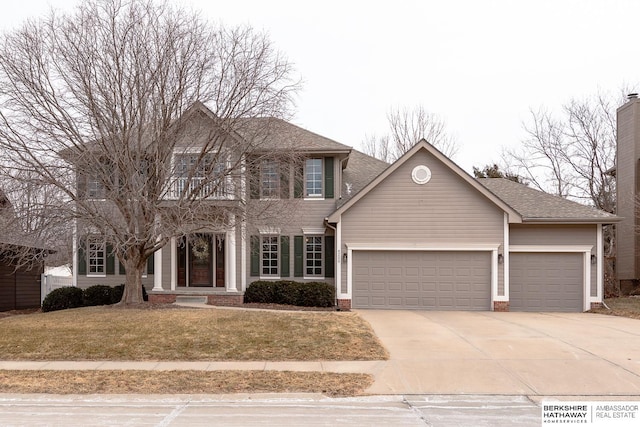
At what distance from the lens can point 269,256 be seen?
20.1 m

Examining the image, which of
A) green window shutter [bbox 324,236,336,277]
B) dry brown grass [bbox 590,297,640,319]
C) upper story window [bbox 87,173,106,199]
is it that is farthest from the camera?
green window shutter [bbox 324,236,336,277]

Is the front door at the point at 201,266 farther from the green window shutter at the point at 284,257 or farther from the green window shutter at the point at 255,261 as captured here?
the green window shutter at the point at 284,257

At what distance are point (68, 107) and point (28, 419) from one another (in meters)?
9.88

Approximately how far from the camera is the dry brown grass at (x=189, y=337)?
1028 cm

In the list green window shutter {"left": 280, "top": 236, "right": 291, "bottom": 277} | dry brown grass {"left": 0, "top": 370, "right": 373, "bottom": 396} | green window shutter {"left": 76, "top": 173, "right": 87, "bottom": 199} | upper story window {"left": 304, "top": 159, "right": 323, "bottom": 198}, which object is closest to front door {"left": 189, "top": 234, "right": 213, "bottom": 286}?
green window shutter {"left": 280, "top": 236, "right": 291, "bottom": 277}

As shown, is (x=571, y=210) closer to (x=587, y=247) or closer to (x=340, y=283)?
(x=587, y=247)

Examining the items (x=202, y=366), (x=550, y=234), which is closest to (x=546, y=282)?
(x=550, y=234)

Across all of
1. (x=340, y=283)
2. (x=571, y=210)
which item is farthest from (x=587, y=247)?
(x=340, y=283)

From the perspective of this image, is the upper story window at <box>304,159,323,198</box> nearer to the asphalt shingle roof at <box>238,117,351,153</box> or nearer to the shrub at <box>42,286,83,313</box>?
the asphalt shingle roof at <box>238,117,351,153</box>

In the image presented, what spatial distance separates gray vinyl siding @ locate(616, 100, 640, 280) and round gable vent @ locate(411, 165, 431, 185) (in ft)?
39.4

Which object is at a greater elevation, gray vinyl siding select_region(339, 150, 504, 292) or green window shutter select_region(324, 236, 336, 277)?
gray vinyl siding select_region(339, 150, 504, 292)

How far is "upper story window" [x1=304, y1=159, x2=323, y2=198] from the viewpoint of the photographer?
19984 mm

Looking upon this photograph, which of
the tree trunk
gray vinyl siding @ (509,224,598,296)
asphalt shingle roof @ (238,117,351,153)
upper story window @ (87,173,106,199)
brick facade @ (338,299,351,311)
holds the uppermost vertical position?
asphalt shingle roof @ (238,117,351,153)

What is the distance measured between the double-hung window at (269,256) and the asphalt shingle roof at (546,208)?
27.3ft
